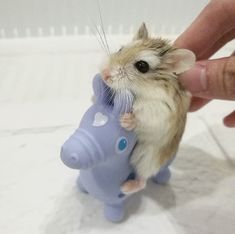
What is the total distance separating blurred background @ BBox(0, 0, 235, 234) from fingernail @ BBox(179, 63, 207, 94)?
275 mm

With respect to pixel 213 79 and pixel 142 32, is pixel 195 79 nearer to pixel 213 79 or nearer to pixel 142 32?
pixel 213 79

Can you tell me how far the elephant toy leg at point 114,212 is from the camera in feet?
3.14

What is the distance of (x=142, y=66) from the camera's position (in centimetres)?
81

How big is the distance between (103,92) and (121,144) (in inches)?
4.0

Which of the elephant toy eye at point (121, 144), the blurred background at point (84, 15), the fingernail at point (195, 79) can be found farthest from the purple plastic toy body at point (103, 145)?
the blurred background at point (84, 15)

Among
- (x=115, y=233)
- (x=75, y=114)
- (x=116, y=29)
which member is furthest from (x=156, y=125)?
(x=116, y=29)

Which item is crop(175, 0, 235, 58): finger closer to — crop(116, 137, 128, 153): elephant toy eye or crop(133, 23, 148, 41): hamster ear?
crop(133, 23, 148, 41): hamster ear

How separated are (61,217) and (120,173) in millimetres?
207

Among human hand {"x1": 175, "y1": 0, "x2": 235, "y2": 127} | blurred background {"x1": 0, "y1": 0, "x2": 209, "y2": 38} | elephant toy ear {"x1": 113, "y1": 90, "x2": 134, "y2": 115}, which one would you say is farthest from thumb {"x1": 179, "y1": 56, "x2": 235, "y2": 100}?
blurred background {"x1": 0, "y1": 0, "x2": 209, "y2": 38}

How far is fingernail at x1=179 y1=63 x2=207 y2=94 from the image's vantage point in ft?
2.68

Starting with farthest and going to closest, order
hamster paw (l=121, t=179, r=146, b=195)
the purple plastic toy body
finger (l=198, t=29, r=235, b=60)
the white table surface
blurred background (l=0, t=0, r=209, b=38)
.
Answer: blurred background (l=0, t=0, r=209, b=38), finger (l=198, t=29, r=235, b=60), the white table surface, hamster paw (l=121, t=179, r=146, b=195), the purple plastic toy body

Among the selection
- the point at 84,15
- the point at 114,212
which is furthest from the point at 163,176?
the point at 84,15

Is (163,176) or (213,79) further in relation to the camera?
(163,176)

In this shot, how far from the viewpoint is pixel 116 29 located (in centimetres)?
165
